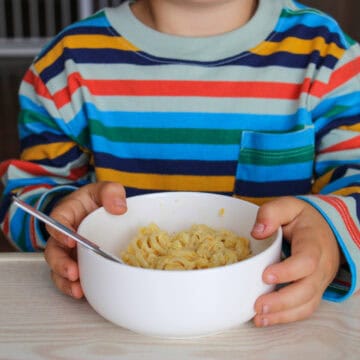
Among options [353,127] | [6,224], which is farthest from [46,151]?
[353,127]

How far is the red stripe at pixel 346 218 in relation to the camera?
0.69 metres

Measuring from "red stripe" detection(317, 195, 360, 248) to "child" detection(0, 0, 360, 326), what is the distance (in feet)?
0.65

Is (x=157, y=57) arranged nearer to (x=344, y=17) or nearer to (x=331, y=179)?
(x=331, y=179)

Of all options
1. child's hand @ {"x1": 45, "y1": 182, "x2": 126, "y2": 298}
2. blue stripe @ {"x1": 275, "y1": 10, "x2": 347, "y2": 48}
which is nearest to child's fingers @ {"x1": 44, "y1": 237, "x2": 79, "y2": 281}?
child's hand @ {"x1": 45, "y1": 182, "x2": 126, "y2": 298}

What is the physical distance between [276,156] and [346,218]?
0.92 feet

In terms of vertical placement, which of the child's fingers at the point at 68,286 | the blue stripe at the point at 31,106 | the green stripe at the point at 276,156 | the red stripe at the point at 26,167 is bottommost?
the red stripe at the point at 26,167

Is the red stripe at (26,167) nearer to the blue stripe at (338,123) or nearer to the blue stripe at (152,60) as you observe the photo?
the blue stripe at (152,60)

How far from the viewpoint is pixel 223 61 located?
0.98m

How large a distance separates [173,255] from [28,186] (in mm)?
389

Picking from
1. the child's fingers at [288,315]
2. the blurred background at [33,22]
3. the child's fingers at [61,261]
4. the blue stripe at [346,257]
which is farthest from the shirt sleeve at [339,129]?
the blurred background at [33,22]

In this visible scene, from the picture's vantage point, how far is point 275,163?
38.5 inches

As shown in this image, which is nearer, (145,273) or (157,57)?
(145,273)

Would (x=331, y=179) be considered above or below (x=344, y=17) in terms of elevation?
above

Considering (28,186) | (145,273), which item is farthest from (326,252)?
(28,186)
